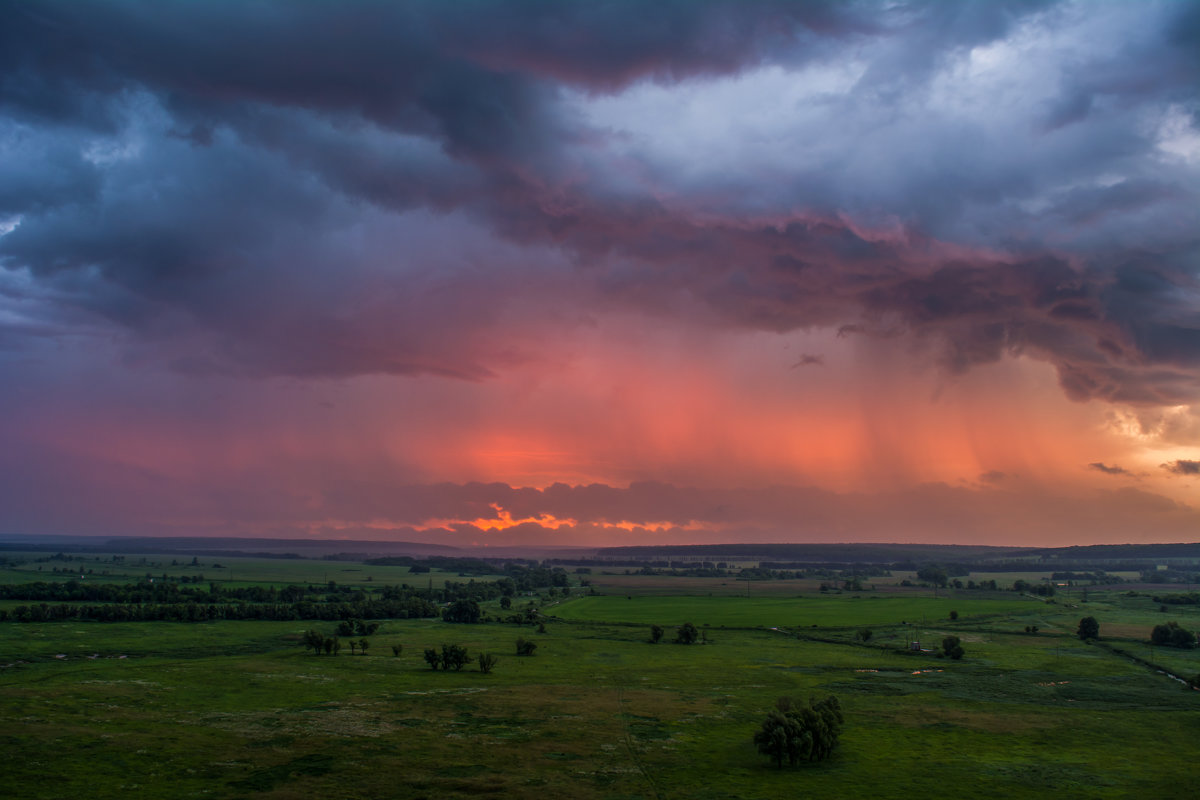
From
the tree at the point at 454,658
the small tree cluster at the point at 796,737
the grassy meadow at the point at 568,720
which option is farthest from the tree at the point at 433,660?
the small tree cluster at the point at 796,737

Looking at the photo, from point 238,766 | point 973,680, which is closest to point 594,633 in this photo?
point 973,680

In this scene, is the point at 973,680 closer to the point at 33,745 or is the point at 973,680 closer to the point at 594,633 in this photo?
the point at 594,633

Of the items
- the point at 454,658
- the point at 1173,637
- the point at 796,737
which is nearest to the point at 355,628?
the point at 454,658

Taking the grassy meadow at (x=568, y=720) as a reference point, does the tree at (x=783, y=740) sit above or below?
above

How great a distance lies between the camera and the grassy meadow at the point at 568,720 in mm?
71375

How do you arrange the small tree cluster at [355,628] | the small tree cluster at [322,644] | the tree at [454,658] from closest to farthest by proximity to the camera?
1. the tree at [454,658]
2. the small tree cluster at [322,644]
3. the small tree cluster at [355,628]

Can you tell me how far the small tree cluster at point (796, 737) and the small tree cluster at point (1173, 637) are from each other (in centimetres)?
12038

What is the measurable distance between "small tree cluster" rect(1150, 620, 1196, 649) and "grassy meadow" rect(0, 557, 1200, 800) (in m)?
5.61

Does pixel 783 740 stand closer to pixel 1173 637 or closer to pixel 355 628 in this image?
pixel 1173 637

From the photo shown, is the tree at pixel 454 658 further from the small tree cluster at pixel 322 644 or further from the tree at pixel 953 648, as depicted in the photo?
the tree at pixel 953 648

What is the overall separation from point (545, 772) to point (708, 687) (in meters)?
50.9

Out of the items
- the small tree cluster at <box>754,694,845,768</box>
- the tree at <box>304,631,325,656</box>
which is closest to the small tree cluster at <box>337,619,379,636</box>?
the tree at <box>304,631,325,656</box>

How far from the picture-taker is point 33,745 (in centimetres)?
7756

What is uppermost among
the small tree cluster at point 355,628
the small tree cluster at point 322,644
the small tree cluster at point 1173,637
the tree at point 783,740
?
the tree at point 783,740
